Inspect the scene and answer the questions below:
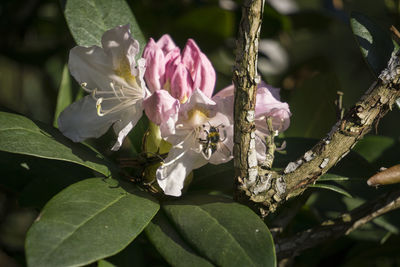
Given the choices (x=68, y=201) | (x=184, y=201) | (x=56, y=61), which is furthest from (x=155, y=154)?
(x=56, y=61)

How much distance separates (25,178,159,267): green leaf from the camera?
0.85 m

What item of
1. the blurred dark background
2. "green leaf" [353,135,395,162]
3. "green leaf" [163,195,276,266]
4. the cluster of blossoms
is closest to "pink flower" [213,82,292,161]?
the cluster of blossoms

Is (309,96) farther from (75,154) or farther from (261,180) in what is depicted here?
(75,154)

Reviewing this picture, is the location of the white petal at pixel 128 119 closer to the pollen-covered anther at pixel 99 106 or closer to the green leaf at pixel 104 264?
the pollen-covered anther at pixel 99 106

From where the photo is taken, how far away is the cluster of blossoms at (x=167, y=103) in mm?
1052

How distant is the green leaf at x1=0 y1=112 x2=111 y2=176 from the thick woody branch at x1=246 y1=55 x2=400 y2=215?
0.32 meters

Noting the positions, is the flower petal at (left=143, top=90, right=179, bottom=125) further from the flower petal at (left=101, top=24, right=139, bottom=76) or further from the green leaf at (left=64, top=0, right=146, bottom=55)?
the green leaf at (left=64, top=0, right=146, bottom=55)

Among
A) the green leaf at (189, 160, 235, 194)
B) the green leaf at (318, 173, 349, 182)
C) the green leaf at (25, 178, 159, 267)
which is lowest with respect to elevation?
the green leaf at (189, 160, 235, 194)

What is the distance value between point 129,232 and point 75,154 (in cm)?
22

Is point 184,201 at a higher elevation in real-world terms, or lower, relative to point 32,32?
higher

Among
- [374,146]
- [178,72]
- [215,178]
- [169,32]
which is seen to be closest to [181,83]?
[178,72]

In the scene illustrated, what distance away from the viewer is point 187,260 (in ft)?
3.16

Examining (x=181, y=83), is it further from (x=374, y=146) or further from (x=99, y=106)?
(x=374, y=146)

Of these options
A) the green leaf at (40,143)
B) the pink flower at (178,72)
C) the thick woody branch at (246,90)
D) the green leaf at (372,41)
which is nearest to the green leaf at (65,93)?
the green leaf at (40,143)
